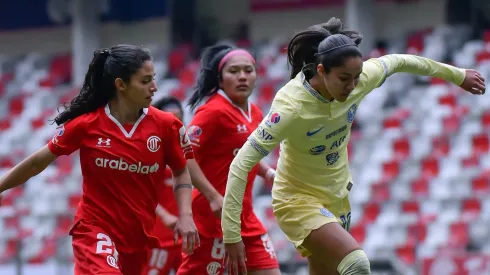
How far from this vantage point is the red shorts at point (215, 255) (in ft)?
24.2

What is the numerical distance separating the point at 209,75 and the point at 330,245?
1.92 meters

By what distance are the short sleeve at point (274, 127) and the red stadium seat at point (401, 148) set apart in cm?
888

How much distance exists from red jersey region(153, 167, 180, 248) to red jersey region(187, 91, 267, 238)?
0.87m

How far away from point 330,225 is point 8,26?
62.8ft

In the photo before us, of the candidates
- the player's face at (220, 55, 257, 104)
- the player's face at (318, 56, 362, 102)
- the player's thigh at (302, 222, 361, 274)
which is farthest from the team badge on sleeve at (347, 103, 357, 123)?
the player's face at (220, 55, 257, 104)

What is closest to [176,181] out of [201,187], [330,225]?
[201,187]

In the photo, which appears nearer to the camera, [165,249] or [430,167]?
[165,249]

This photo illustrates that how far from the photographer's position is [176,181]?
→ 6.59 meters

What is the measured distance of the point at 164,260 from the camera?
8.34 m

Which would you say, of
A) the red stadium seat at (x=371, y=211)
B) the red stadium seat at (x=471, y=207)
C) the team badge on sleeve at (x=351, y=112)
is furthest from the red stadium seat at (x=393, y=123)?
the team badge on sleeve at (x=351, y=112)

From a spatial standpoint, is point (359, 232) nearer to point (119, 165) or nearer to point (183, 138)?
point (183, 138)

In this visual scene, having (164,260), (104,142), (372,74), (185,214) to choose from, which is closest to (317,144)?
(372,74)

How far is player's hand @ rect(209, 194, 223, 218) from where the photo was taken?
6.94 meters

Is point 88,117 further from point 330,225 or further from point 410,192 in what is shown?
point 410,192
